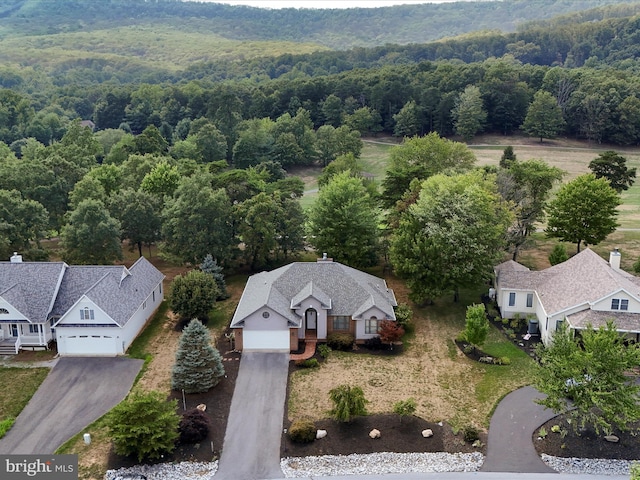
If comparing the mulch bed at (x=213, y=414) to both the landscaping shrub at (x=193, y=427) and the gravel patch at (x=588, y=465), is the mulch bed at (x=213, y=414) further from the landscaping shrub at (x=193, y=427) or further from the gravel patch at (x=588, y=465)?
the gravel patch at (x=588, y=465)

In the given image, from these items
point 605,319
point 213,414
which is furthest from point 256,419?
point 605,319

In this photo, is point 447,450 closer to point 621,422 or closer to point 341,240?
point 621,422

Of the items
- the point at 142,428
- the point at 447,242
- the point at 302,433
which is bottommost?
the point at 302,433

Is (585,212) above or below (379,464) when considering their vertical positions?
above

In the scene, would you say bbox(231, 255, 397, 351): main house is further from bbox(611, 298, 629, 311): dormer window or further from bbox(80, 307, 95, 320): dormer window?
bbox(611, 298, 629, 311): dormer window

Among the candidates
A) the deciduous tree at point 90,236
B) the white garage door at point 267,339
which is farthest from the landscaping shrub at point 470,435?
the deciduous tree at point 90,236

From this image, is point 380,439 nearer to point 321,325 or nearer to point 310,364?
point 310,364

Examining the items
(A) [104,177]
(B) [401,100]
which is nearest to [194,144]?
(A) [104,177]
